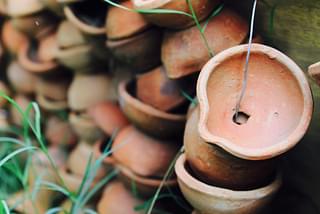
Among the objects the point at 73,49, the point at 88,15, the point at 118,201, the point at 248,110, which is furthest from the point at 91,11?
the point at 248,110

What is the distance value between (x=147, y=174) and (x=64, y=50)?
437mm

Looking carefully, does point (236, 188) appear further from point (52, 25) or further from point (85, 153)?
point (52, 25)

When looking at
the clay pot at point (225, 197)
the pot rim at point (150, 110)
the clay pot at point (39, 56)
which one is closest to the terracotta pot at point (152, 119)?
the pot rim at point (150, 110)

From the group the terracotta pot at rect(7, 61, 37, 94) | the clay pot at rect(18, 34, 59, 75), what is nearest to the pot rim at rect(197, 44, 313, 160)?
the clay pot at rect(18, 34, 59, 75)

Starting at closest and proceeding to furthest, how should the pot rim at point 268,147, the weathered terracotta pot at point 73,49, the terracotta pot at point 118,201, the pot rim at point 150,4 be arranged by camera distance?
the pot rim at point 268,147
the pot rim at point 150,4
the terracotta pot at point 118,201
the weathered terracotta pot at point 73,49

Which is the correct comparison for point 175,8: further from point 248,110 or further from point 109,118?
point 109,118

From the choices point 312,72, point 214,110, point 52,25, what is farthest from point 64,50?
point 312,72

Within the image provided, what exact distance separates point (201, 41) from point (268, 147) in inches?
11.1

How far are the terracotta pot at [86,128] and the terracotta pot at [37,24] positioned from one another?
0.26m

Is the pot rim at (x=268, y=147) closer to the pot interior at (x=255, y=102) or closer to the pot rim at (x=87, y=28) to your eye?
the pot interior at (x=255, y=102)

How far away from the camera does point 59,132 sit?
5.17ft

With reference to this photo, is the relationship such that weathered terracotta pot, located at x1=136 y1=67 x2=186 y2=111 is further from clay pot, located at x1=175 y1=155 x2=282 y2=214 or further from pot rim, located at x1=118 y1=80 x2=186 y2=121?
clay pot, located at x1=175 y1=155 x2=282 y2=214

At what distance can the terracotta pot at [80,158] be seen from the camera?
1.37 meters

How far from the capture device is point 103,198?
4.09 feet
